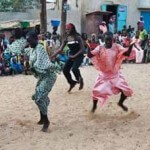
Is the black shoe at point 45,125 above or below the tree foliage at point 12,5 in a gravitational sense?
below

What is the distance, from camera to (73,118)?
772 cm

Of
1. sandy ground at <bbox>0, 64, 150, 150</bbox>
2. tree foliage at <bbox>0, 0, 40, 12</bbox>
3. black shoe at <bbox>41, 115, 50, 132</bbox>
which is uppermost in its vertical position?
tree foliage at <bbox>0, 0, 40, 12</bbox>

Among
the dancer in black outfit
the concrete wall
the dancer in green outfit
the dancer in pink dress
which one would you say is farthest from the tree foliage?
the dancer in green outfit

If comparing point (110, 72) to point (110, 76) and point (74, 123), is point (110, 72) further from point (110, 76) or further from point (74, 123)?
point (74, 123)

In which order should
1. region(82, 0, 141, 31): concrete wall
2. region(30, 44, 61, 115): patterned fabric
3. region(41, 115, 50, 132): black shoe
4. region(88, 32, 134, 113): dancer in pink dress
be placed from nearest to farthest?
region(30, 44, 61, 115): patterned fabric
region(41, 115, 50, 132): black shoe
region(88, 32, 134, 113): dancer in pink dress
region(82, 0, 141, 31): concrete wall

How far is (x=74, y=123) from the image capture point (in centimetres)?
735

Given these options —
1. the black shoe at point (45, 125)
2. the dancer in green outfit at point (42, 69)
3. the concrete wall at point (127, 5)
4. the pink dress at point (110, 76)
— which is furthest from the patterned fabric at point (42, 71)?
the concrete wall at point (127, 5)

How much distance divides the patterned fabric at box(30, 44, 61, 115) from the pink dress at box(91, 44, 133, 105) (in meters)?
1.11

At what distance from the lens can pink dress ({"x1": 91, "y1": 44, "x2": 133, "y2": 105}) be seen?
7.50m

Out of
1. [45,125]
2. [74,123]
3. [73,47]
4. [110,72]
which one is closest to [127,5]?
[73,47]

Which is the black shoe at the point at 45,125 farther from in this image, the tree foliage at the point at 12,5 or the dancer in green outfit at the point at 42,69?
the tree foliage at the point at 12,5

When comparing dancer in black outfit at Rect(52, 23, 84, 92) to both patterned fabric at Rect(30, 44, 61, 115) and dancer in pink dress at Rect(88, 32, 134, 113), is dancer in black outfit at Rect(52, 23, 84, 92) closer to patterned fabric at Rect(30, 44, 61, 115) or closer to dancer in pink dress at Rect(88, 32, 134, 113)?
dancer in pink dress at Rect(88, 32, 134, 113)

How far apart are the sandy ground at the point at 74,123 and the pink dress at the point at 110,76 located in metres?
0.46

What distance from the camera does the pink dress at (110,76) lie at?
7.50 m
